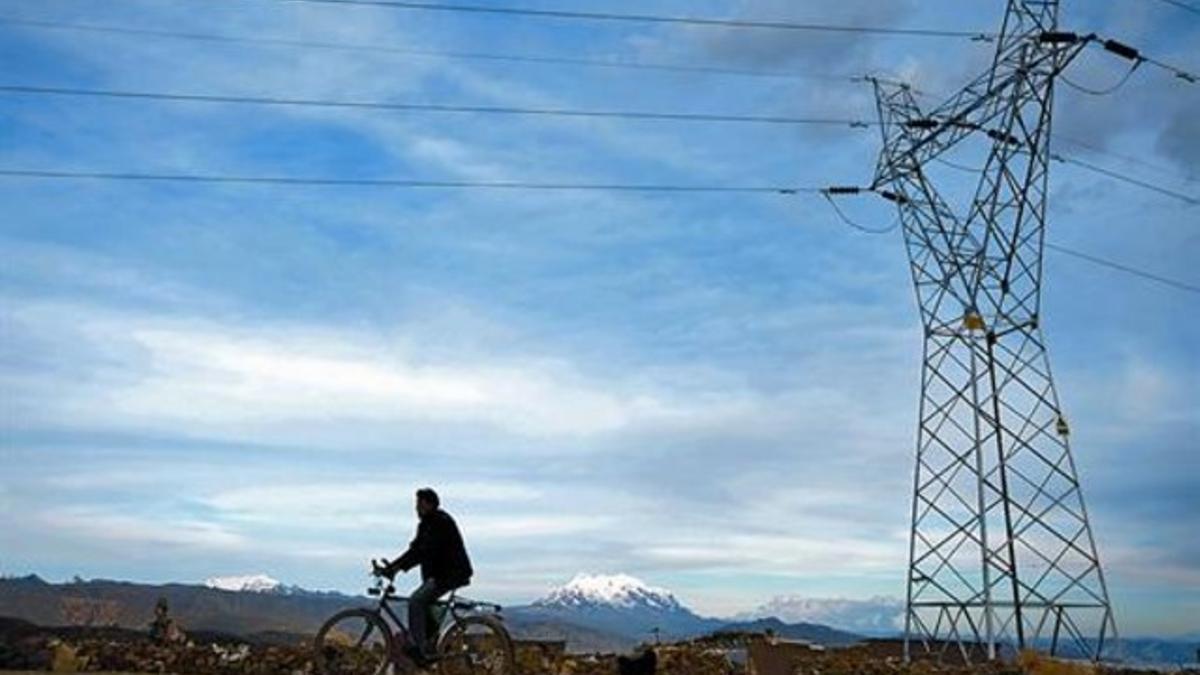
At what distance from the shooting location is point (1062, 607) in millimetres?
40562

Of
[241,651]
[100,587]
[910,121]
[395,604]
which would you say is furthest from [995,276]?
[100,587]

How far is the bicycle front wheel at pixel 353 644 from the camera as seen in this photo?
712 inches

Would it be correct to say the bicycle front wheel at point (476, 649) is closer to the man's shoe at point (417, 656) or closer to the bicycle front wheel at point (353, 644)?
the man's shoe at point (417, 656)

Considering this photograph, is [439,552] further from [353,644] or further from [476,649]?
[353,644]

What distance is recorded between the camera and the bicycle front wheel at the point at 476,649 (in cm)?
1777

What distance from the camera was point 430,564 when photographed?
17.4 m

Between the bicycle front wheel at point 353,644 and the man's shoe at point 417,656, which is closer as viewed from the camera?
the man's shoe at point 417,656

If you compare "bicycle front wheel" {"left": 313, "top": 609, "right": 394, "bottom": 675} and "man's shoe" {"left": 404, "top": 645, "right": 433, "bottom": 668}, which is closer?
"man's shoe" {"left": 404, "top": 645, "right": 433, "bottom": 668}

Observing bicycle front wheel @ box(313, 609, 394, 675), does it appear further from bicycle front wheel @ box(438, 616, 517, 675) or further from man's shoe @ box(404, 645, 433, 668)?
bicycle front wheel @ box(438, 616, 517, 675)

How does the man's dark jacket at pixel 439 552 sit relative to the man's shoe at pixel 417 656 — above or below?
above

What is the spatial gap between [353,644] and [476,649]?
1.93 metres

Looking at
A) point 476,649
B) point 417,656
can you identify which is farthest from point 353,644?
point 476,649

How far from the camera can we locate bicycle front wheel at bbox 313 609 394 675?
1809 centimetres

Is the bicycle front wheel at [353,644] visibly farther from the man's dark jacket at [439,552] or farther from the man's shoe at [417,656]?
the man's dark jacket at [439,552]
